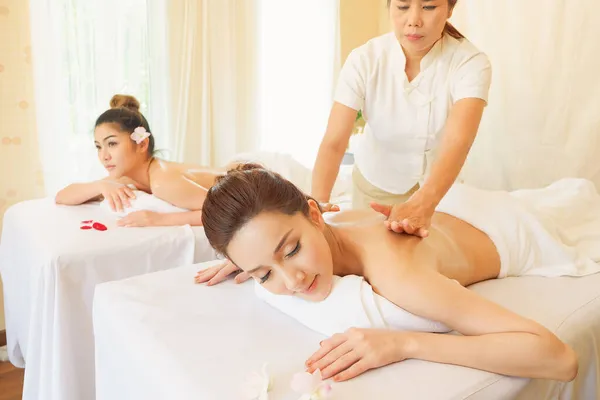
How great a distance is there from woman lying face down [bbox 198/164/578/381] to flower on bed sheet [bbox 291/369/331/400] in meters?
0.05

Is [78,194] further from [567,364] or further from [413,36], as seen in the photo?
[567,364]

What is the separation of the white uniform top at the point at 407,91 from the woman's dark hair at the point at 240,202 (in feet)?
2.40

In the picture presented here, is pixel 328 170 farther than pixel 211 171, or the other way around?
pixel 211 171

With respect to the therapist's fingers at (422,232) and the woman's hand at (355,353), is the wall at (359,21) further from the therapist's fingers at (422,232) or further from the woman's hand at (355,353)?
the woman's hand at (355,353)

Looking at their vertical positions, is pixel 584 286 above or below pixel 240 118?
below

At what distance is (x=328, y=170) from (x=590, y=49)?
128cm

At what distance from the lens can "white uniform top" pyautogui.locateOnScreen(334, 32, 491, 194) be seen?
161cm

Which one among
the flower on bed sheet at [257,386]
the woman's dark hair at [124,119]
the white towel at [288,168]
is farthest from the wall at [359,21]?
the flower on bed sheet at [257,386]

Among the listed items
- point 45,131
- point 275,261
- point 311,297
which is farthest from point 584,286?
point 45,131

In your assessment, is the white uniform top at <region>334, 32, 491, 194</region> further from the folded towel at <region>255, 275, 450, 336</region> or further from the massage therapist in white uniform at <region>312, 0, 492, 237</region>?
the folded towel at <region>255, 275, 450, 336</region>

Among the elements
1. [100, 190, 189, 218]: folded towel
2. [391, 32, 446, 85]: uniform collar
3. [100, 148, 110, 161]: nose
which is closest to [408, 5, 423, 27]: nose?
[391, 32, 446, 85]: uniform collar

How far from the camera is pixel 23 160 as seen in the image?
242 cm

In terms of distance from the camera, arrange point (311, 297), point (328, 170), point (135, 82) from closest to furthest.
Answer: point (311, 297)
point (328, 170)
point (135, 82)

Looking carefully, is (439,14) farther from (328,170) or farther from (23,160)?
(23,160)
